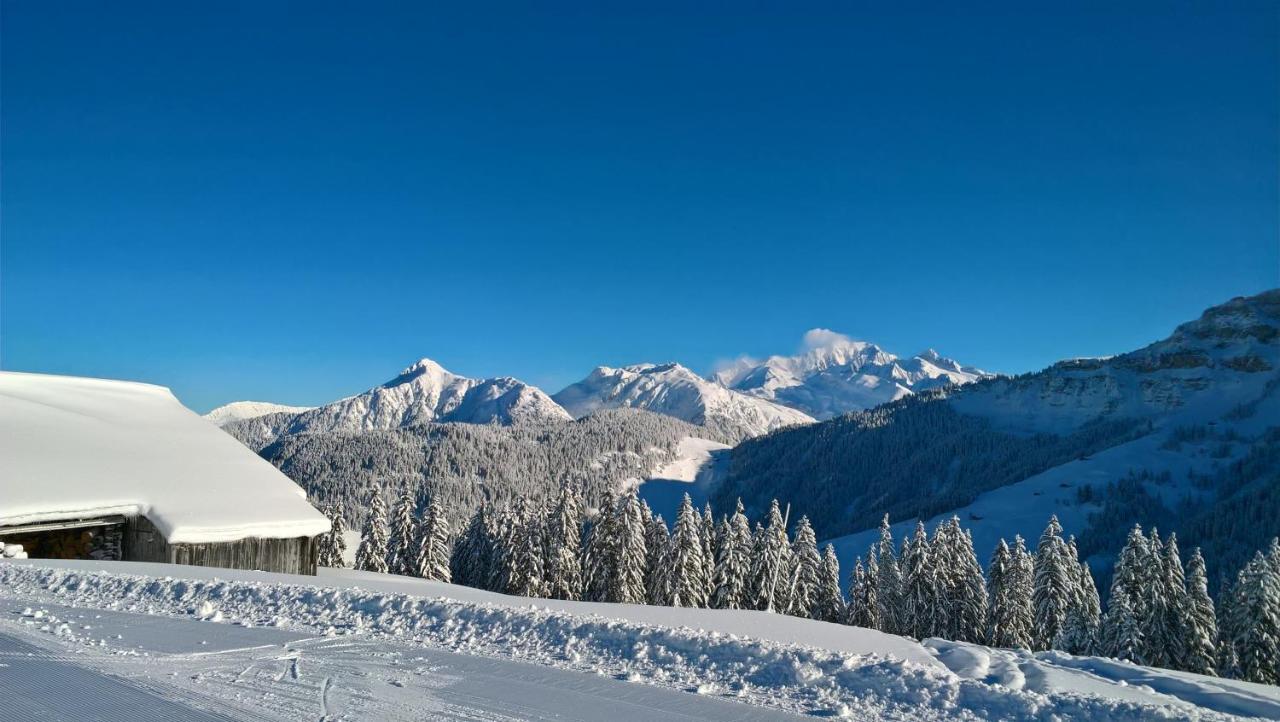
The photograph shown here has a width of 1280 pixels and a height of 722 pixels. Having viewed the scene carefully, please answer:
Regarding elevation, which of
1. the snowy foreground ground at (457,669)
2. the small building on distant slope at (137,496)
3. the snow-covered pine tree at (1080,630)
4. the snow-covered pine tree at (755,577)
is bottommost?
the snow-covered pine tree at (1080,630)

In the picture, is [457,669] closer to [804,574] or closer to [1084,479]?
[804,574]

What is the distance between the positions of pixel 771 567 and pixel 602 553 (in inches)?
403

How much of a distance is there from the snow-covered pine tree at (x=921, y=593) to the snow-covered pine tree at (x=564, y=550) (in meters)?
19.8

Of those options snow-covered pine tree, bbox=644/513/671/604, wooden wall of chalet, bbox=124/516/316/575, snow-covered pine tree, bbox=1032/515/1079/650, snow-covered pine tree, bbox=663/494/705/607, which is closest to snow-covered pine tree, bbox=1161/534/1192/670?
snow-covered pine tree, bbox=1032/515/1079/650

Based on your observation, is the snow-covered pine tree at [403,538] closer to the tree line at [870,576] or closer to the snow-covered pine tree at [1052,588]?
the tree line at [870,576]

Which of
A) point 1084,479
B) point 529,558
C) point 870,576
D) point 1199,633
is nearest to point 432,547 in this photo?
point 529,558

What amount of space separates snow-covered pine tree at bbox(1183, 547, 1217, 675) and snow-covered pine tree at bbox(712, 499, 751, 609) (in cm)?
2193

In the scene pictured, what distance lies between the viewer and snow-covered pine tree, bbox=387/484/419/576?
42906mm

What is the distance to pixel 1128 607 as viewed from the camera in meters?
33.4

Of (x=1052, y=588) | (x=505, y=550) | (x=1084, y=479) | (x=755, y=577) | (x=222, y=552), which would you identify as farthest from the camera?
(x=1084, y=479)

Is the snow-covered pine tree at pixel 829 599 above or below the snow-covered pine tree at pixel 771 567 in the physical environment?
below

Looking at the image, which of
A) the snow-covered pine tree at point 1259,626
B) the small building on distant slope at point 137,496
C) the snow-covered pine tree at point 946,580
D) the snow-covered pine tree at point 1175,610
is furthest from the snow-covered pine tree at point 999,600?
the small building on distant slope at point 137,496

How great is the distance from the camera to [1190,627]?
1316 inches

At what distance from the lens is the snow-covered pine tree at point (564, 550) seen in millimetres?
42781
